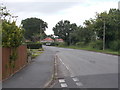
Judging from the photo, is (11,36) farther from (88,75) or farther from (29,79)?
(88,75)

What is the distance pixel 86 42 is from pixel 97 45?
76.4 ft

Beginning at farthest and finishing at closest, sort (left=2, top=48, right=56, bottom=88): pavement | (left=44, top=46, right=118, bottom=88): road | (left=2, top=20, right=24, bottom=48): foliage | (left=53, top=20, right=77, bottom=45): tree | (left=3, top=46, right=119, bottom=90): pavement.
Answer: (left=53, top=20, right=77, bottom=45): tree, (left=2, top=20, right=24, bottom=48): foliage, (left=44, top=46, right=118, bottom=88): road, (left=3, top=46, right=119, bottom=90): pavement, (left=2, top=48, right=56, bottom=88): pavement

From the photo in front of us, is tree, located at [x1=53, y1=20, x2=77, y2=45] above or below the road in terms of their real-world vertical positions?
above

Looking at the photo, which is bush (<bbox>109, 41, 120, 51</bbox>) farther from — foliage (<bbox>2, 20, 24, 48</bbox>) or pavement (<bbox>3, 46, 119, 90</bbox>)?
foliage (<bbox>2, 20, 24, 48</bbox>)

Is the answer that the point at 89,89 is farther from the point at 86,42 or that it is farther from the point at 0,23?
the point at 86,42

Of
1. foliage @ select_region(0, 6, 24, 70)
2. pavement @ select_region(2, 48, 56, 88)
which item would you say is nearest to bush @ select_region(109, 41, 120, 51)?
pavement @ select_region(2, 48, 56, 88)

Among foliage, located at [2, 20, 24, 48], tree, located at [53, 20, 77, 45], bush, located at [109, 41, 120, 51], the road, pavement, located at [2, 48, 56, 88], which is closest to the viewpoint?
pavement, located at [2, 48, 56, 88]

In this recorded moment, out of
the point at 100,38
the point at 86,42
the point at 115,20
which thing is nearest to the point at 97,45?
the point at 100,38

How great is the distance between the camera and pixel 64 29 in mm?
121812

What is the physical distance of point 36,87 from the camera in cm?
862

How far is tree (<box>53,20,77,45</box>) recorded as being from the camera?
4433 inches

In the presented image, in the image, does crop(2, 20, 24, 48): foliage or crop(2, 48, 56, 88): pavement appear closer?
crop(2, 48, 56, 88): pavement

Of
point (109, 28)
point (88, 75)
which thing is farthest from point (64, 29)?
point (88, 75)

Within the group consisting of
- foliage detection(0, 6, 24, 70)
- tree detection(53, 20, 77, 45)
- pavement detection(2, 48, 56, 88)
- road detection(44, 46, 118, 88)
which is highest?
tree detection(53, 20, 77, 45)
